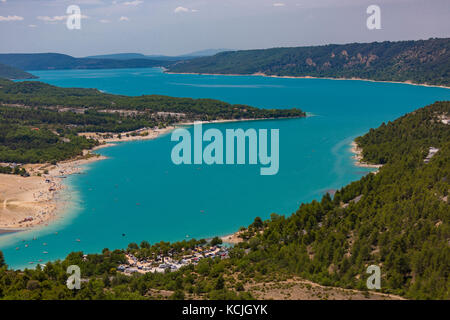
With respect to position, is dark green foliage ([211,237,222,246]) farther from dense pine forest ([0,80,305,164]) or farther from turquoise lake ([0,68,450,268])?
dense pine forest ([0,80,305,164])

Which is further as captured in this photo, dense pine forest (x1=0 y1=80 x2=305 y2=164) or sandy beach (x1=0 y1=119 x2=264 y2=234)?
dense pine forest (x1=0 y1=80 x2=305 y2=164)

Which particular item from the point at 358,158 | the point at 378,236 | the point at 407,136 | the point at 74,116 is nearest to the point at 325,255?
the point at 378,236

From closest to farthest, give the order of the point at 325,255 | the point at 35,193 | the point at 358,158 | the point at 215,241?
1. the point at 325,255
2. the point at 215,241
3. the point at 35,193
4. the point at 358,158

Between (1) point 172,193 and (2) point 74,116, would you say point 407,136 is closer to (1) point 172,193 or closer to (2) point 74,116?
(1) point 172,193

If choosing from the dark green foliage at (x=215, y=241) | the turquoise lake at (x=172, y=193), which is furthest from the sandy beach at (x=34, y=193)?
the dark green foliage at (x=215, y=241)

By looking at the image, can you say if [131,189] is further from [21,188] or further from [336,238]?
[336,238]

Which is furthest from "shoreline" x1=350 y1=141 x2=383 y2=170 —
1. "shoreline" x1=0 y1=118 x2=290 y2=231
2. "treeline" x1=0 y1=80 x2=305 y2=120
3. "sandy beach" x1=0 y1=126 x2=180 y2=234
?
"sandy beach" x1=0 y1=126 x2=180 y2=234
